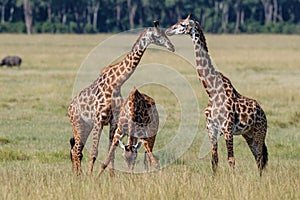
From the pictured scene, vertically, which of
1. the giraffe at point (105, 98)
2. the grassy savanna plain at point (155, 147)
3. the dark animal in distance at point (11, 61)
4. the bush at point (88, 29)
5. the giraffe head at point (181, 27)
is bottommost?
the bush at point (88, 29)

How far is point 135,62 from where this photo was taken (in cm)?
1041

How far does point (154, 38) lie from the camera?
10055mm

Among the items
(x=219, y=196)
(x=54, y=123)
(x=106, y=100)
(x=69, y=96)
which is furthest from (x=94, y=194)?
(x=69, y=96)

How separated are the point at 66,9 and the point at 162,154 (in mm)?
97272

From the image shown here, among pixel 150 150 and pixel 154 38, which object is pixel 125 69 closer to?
pixel 154 38

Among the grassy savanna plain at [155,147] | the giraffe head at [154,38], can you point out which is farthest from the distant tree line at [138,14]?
the giraffe head at [154,38]

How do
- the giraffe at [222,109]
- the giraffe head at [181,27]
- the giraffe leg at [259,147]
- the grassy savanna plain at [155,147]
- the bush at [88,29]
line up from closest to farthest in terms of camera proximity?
1. the grassy savanna plain at [155,147]
2. the giraffe head at [181,27]
3. the giraffe at [222,109]
4. the giraffe leg at [259,147]
5. the bush at [88,29]

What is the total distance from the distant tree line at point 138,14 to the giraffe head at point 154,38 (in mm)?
86789

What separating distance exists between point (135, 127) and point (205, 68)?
115 centimetres

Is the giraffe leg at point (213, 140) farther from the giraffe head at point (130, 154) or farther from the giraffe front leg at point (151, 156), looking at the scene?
the giraffe head at point (130, 154)

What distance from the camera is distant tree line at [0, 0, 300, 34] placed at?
100 m

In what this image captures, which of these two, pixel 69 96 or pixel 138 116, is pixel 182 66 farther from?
pixel 138 116

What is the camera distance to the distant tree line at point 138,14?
328 feet

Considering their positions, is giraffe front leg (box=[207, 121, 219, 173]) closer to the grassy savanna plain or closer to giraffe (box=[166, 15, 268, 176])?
giraffe (box=[166, 15, 268, 176])
